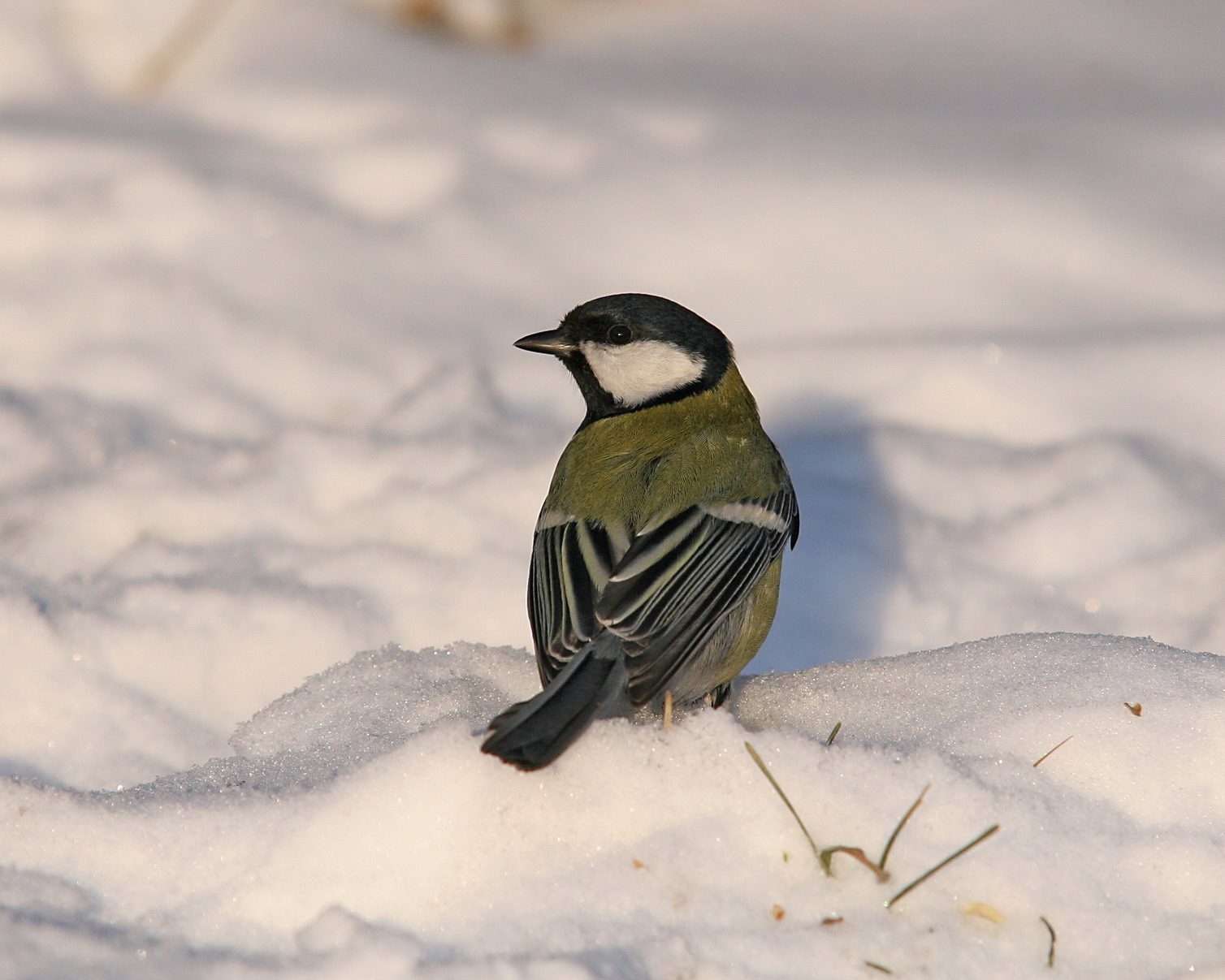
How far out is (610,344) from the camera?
3.21m

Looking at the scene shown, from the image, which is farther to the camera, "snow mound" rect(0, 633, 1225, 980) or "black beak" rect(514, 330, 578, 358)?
"black beak" rect(514, 330, 578, 358)

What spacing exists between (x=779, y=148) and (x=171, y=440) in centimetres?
336

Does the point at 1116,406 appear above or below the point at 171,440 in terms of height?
above

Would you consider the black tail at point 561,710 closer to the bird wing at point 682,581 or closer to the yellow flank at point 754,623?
the bird wing at point 682,581

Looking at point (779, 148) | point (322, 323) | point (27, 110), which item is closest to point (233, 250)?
point (322, 323)

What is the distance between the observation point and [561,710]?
2109 mm

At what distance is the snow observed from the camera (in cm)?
194

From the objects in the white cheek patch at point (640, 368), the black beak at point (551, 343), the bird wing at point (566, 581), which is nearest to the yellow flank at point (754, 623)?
the bird wing at point (566, 581)

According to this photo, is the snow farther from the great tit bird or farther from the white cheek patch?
the white cheek patch

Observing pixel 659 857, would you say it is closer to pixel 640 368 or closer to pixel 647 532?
pixel 647 532

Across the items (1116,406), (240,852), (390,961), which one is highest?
(390,961)

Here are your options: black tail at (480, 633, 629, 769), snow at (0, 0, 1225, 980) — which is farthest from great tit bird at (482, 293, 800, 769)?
snow at (0, 0, 1225, 980)

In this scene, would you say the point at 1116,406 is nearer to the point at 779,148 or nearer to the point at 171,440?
the point at 779,148

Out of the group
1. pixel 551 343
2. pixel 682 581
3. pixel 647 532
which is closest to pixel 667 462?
pixel 647 532
